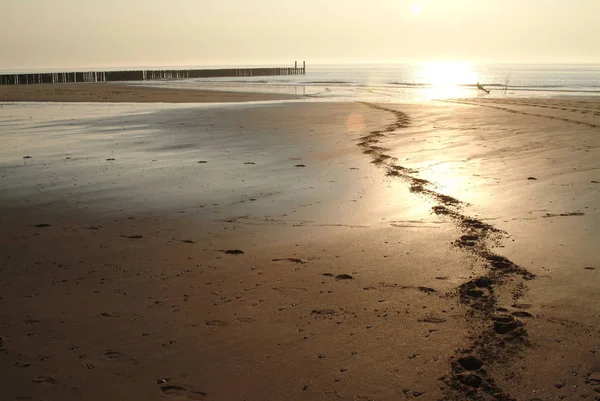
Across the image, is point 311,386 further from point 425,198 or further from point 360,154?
point 360,154

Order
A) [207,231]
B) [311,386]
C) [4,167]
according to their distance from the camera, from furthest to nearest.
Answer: [4,167] < [207,231] < [311,386]

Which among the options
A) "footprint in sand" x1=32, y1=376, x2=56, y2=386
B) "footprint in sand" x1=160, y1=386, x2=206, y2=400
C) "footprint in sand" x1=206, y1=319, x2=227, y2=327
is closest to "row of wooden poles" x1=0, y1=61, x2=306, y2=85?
"footprint in sand" x1=206, y1=319, x2=227, y2=327

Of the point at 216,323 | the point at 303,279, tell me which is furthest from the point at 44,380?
the point at 303,279

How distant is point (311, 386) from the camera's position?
3.46m

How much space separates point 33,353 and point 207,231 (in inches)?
123

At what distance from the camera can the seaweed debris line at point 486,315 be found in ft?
11.2

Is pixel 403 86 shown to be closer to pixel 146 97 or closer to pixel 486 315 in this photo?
pixel 146 97

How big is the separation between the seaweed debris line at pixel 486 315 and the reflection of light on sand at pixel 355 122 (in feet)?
34.3

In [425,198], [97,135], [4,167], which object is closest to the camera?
[425,198]

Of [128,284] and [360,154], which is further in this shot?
[360,154]

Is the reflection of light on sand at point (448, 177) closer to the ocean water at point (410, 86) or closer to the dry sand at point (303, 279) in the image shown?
the dry sand at point (303, 279)

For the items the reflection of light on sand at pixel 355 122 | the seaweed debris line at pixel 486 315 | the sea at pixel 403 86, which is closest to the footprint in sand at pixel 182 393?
the seaweed debris line at pixel 486 315

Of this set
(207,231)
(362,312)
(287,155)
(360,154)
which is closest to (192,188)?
(207,231)

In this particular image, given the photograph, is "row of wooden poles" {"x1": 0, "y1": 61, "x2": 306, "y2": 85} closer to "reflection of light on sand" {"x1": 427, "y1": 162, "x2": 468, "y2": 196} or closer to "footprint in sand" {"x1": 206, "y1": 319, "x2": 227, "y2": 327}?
"reflection of light on sand" {"x1": 427, "y1": 162, "x2": 468, "y2": 196}
